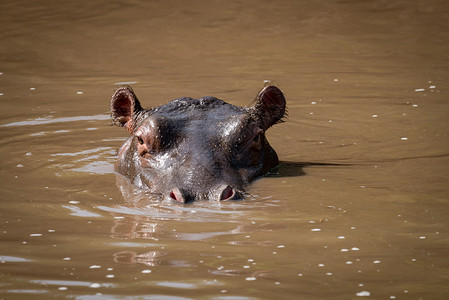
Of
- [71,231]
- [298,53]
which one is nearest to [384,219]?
[71,231]

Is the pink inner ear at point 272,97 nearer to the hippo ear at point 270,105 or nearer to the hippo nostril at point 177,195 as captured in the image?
the hippo ear at point 270,105

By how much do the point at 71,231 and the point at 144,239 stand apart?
677mm

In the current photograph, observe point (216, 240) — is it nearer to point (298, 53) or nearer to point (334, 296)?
point (334, 296)

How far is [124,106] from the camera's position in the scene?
31.5 feet

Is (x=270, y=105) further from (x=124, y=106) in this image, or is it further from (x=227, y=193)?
(x=227, y=193)

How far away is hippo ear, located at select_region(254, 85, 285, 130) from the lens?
9.42 m

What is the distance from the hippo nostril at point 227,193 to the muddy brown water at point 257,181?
10 cm

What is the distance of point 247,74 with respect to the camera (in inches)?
602

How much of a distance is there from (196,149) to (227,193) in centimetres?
75

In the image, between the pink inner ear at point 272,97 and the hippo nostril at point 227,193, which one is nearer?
the hippo nostril at point 227,193

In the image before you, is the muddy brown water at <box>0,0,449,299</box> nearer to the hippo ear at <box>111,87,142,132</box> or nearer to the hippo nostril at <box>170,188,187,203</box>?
the hippo nostril at <box>170,188,187,203</box>

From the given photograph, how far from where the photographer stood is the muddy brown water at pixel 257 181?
584cm

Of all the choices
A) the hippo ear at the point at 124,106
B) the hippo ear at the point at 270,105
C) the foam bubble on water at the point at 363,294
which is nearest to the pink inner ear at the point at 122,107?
the hippo ear at the point at 124,106

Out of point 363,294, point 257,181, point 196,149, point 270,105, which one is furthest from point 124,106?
point 363,294
